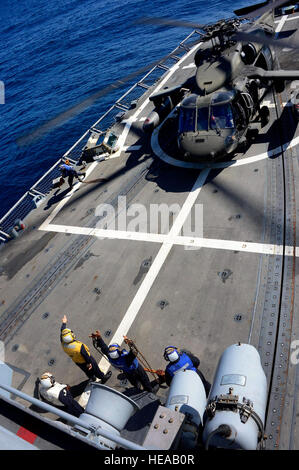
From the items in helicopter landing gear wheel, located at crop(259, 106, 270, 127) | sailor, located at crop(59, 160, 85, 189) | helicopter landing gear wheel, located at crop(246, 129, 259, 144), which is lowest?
sailor, located at crop(59, 160, 85, 189)

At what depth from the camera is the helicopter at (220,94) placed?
1472 cm

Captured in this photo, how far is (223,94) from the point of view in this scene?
50.8 ft

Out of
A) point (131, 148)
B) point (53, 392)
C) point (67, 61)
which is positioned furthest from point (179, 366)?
point (67, 61)

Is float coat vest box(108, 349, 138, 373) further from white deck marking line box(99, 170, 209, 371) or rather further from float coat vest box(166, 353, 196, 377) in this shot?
white deck marking line box(99, 170, 209, 371)

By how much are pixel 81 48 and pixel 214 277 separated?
49945mm

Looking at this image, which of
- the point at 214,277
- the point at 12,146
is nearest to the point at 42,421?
the point at 214,277

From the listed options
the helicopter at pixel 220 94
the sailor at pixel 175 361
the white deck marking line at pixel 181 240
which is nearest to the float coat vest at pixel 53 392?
the sailor at pixel 175 361

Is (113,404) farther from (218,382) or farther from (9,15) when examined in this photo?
(9,15)

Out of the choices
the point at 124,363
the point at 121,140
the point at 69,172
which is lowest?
the point at 124,363

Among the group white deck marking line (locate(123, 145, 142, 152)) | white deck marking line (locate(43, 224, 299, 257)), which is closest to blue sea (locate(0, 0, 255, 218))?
white deck marking line (locate(123, 145, 142, 152))

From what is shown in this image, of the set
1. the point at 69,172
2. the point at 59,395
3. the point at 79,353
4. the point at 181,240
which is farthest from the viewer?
the point at 69,172

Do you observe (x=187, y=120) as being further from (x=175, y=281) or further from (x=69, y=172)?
(x=175, y=281)

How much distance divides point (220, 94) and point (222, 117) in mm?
1277

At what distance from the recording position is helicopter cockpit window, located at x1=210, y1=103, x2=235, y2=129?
49.1 ft
